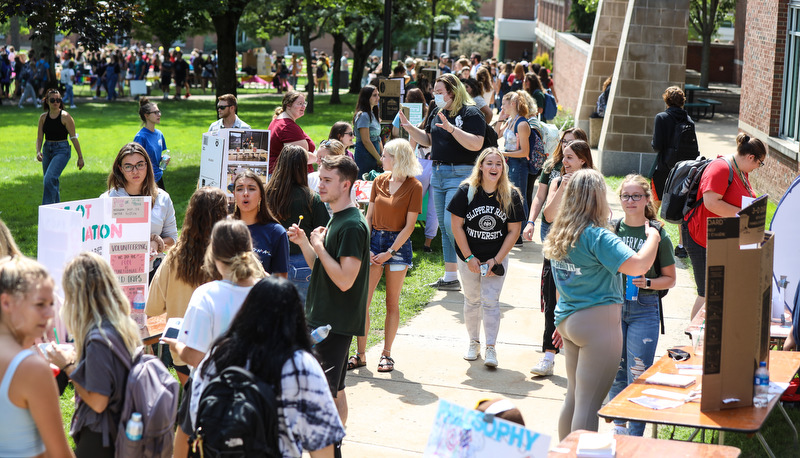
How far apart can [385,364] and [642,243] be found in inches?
104

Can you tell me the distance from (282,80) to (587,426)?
40.3 m

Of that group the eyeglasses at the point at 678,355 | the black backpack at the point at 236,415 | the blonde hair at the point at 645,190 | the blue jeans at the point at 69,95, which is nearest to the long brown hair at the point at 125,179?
the blonde hair at the point at 645,190

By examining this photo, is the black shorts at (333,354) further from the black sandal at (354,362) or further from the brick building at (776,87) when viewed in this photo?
the brick building at (776,87)

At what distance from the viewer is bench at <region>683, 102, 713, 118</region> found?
28.0 m

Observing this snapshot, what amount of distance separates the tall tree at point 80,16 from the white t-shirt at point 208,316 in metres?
11.5

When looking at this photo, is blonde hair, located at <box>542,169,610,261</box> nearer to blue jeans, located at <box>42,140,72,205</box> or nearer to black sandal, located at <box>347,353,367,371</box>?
black sandal, located at <box>347,353,367,371</box>

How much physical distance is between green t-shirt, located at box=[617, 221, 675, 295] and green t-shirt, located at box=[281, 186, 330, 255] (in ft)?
7.05

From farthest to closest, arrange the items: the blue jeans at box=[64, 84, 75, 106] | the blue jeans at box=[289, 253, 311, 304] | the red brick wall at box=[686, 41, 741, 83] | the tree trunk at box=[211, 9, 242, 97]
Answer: the red brick wall at box=[686, 41, 741, 83], the blue jeans at box=[64, 84, 75, 106], the tree trunk at box=[211, 9, 242, 97], the blue jeans at box=[289, 253, 311, 304]

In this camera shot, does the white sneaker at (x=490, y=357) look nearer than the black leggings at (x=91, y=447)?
No

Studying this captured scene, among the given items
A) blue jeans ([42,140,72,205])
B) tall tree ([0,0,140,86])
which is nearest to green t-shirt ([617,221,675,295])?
blue jeans ([42,140,72,205])

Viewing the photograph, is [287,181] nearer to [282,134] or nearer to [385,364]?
[385,364]

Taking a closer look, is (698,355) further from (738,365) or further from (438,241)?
(438,241)

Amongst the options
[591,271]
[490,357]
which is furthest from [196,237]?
[490,357]

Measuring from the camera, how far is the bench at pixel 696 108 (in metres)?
28.0
